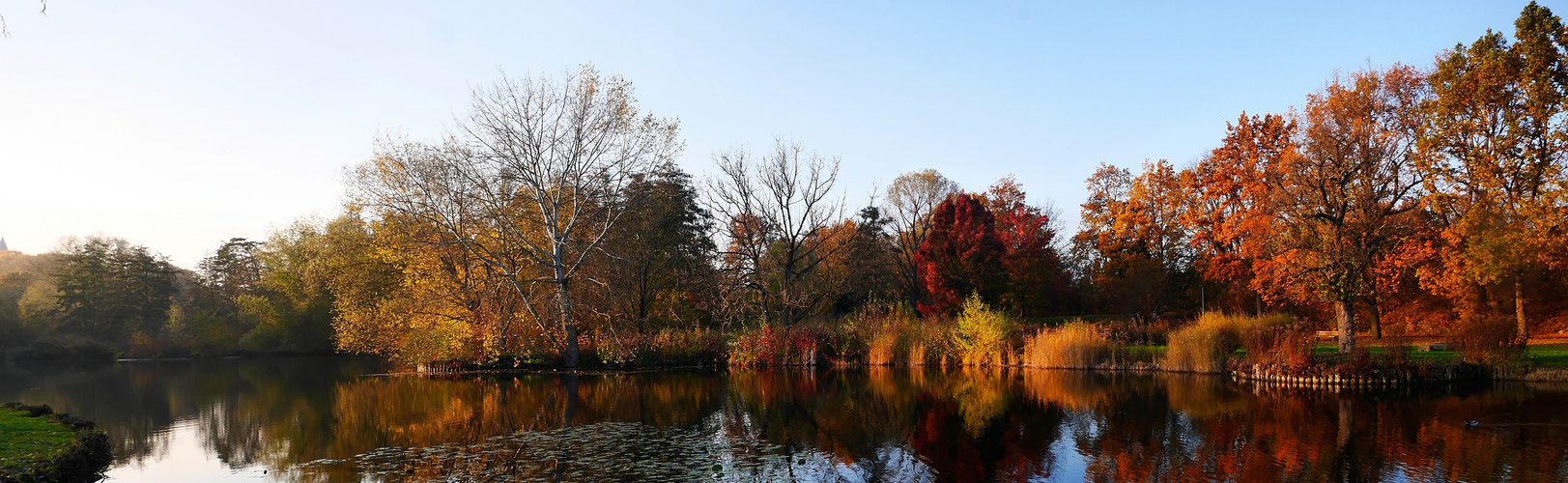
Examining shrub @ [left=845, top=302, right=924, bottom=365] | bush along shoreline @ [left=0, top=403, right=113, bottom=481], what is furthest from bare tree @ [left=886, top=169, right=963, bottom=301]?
bush along shoreline @ [left=0, top=403, right=113, bottom=481]

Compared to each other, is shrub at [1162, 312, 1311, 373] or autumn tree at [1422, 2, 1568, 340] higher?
autumn tree at [1422, 2, 1568, 340]

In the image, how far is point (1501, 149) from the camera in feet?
74.1

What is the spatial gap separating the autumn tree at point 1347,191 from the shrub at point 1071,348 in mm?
5493

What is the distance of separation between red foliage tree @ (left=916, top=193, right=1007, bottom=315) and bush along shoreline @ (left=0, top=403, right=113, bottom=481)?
3181 cm

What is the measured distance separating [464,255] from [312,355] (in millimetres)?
28780

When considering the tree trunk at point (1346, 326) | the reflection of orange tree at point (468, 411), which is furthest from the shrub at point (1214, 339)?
the reflection of orange tree at point (468, 411)

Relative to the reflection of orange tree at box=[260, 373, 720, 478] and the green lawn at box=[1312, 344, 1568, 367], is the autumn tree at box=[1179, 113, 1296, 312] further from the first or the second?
the reflection of orange tree at box=[260, 373, 720, 478]

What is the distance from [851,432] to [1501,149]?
71.3 ft

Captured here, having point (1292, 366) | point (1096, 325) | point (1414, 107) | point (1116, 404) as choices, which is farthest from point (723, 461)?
point (1414, 107)

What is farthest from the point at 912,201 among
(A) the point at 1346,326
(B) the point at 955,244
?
(A) the point at 1346,326

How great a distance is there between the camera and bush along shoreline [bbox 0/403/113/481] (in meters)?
10.4

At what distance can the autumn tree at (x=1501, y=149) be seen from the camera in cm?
2139

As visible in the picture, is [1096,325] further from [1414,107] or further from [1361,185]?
[1414,107]

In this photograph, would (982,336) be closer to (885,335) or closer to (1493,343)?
(885,335)
